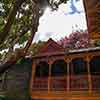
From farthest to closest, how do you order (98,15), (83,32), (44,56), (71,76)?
(83,32)
(44,56)
(71,76)
(98,15)

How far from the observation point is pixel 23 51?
572 centimetres

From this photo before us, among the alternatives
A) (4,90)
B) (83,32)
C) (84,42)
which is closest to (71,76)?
(4,90)

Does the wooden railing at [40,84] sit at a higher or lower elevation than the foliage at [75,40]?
lower

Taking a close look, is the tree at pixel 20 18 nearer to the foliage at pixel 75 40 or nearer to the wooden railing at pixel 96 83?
the wooden railing at pixel 96 83

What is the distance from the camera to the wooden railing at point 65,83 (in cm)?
1864

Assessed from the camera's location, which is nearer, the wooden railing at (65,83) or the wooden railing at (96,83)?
the wooden railing at (96,83)

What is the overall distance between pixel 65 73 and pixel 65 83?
191 centimetres

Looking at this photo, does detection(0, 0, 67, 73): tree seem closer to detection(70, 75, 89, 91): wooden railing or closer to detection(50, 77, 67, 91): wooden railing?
detection(70, 75, 89, 91): wooden railing

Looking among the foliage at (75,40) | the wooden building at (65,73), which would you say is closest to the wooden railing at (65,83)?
the wooden building at (65,73)

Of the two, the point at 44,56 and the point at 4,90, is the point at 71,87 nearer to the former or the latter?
the point at 44,56

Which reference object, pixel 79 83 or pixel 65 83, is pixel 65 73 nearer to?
pixel 65 83

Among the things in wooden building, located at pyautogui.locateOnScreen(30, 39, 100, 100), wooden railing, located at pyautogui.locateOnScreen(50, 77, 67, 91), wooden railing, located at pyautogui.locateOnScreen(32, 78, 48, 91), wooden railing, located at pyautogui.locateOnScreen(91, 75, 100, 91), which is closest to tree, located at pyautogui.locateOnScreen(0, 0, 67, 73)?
wooden building, located at pyautogui.locateOnScreen(30, 39, 100, 100)

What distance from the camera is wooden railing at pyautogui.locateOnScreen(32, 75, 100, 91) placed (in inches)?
734

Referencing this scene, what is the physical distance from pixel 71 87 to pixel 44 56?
11.8 feet
